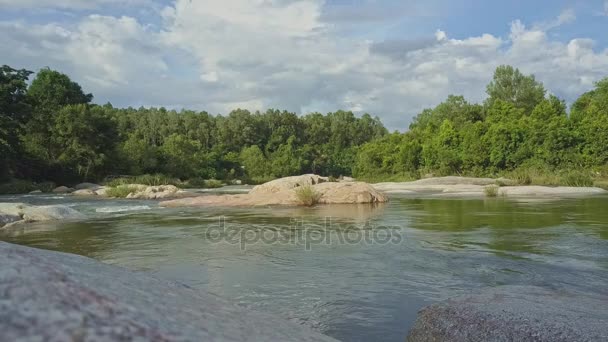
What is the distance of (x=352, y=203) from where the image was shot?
88.1ft

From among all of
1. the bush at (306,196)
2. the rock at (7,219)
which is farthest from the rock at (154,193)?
the rock at (7,219)

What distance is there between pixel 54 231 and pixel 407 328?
44.4 feet

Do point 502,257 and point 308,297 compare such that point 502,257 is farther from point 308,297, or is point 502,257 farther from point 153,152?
point 153,152

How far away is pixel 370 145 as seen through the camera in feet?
272

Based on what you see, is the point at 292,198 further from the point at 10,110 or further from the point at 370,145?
the point at 370,145

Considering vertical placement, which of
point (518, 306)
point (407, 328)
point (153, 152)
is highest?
point (153, 152)

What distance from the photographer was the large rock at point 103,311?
1.61 meters

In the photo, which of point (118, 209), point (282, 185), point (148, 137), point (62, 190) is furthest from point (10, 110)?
point (148, 137)

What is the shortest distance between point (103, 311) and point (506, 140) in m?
60.6

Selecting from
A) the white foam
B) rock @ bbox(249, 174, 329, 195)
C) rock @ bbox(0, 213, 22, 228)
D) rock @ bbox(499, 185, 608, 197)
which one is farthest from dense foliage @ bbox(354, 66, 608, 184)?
rock @ bbox(0, 213, 22, 228)

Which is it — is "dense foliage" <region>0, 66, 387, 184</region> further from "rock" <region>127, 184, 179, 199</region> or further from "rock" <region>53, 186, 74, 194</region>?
"rock" <region>127, 184, 179, 199</region>

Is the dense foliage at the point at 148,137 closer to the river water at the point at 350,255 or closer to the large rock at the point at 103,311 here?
the river water at the point at 350,255

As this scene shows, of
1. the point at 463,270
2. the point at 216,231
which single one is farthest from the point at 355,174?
the point at 463,270

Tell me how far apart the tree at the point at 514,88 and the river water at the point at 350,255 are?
239 ft
